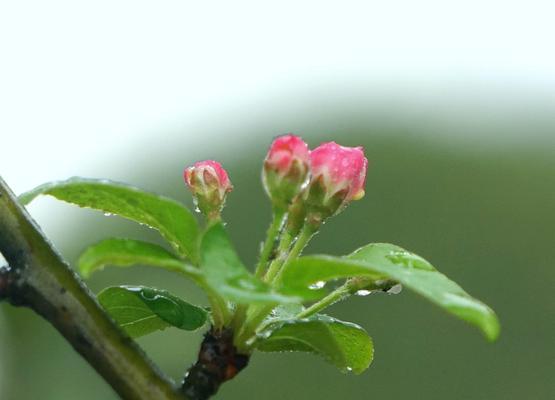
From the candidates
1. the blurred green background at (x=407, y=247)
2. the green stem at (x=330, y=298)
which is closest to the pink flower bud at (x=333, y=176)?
the green stem at (x=330, y=298)

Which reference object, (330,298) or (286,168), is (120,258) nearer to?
(286,168)

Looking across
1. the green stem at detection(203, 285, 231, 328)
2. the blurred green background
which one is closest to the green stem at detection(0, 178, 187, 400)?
the green stem at detection(203, 285, 231, 328)

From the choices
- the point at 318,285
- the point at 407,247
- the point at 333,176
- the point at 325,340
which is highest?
the point at 333,176

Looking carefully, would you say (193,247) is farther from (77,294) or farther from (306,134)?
(306,134)

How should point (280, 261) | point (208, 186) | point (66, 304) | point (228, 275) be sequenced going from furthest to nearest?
point (208, 186) → point (280, 261) → point (66, 304) → point (228, 275)

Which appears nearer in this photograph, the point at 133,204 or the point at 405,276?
the point at 405,276

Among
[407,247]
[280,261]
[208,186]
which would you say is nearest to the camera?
[280,261]

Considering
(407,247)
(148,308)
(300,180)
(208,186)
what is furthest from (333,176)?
(407,247)
